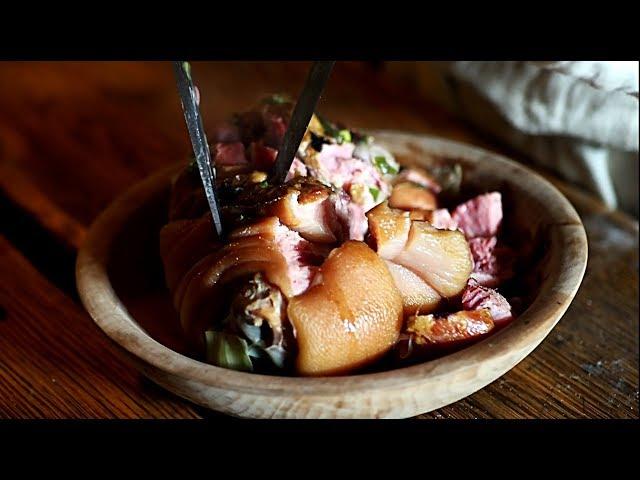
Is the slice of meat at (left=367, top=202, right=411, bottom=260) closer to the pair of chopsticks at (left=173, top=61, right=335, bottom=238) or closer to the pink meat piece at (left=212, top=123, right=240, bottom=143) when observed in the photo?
the pair of chopsticks at (left=173, top=61, right=335, bottom=238)

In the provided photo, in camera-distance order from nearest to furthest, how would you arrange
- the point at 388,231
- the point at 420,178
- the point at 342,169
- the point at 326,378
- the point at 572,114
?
the point at 326,378 → the point at 388,231 → the point at 342,169 → the point at 420,178 → the point at 572,114

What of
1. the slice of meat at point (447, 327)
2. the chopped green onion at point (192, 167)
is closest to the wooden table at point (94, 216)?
the slice of meat at point (447, 327)

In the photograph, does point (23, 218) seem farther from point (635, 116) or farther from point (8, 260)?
point (635, 116)

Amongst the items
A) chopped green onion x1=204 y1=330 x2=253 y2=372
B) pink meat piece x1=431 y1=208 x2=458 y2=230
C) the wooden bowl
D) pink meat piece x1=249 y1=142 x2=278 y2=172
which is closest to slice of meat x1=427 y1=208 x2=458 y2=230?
pink meat piece x1=431 y1=208 x2=458 y2=230

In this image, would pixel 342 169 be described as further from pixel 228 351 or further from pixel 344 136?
pixel 228 351

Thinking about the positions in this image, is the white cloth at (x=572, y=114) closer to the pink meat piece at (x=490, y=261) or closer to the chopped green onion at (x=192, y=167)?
the pink meat piece at (x=490, y=261)

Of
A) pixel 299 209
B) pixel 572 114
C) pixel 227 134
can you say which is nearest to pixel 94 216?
pixel 227 134
